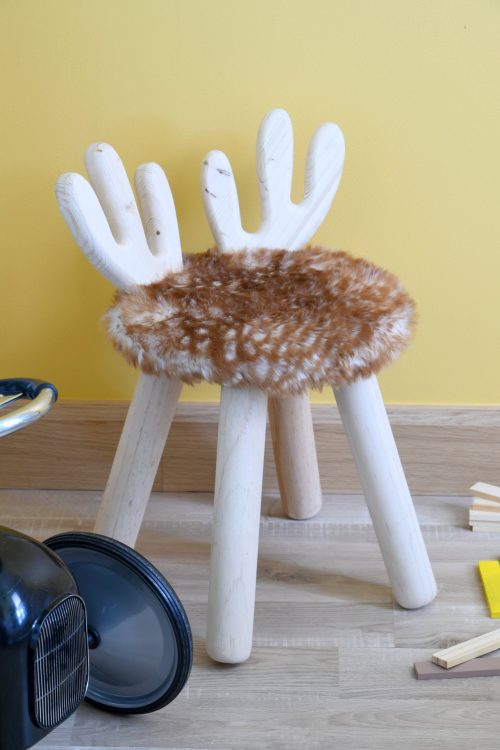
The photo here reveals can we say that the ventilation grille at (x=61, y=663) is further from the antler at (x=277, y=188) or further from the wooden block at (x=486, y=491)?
the wooden block at (x=486, y=491)

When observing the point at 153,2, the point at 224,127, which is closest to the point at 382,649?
the point at 224,127

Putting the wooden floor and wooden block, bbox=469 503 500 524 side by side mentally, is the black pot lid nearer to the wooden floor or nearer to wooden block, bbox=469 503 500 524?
the wooden floor

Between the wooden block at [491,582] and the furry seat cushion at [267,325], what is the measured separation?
281mm

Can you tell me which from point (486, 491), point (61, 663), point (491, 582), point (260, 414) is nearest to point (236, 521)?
point (260, 414)

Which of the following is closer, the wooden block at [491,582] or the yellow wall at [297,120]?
the wooden block at [491,582]

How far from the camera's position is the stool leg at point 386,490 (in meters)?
0.84

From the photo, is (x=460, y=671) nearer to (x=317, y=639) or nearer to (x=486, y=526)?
(x=317, y=639)

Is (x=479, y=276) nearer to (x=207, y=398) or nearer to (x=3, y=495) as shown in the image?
(x=207, y=398)

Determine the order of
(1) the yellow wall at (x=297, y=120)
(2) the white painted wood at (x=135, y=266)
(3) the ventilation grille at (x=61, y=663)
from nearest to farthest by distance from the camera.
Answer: (3) the ventilation grille at (x=61, y=663) < (2) the white painted wood at (x=135, y=266) < (1) the yellow wall at (x=297, y=120)

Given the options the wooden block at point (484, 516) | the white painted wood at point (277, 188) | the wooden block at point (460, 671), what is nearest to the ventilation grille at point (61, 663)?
the wooden block at point (460, 671)

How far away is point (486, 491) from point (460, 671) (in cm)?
33

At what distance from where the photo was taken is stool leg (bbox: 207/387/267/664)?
31.4 inches

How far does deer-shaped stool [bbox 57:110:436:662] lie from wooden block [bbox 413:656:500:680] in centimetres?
10

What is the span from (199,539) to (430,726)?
383mm
